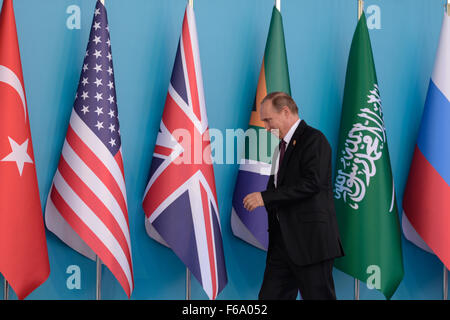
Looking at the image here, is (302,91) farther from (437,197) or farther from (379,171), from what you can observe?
(437,197)

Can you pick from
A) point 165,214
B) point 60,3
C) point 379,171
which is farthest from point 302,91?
point 60,3

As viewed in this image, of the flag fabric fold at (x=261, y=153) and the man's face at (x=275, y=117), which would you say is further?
the flag fabric fold at (x=261, y=153)

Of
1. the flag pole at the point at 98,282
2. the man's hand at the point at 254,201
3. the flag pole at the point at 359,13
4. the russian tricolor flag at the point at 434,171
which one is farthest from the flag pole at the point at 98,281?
the russian tricolor flag at the point at 434,171

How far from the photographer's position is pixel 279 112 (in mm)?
2168

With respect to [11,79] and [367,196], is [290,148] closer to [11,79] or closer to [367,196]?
[367,196]

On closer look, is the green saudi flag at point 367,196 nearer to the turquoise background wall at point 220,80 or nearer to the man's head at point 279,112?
the turquoise background wall at point 220,80

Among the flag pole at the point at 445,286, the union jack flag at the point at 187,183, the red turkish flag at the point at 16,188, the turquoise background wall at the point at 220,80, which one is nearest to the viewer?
the red turkish flag at the point at 16,188

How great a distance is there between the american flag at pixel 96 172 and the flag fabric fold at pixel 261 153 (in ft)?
2.15

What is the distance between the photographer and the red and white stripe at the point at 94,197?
2.51m

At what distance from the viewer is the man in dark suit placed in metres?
2.03

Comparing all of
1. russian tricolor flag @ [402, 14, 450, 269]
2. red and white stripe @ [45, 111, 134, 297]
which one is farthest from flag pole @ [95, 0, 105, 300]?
russian tricolor flag @ [402, 14, 450, 269]

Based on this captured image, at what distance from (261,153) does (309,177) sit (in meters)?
0.73

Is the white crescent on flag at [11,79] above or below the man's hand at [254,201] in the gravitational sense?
above
